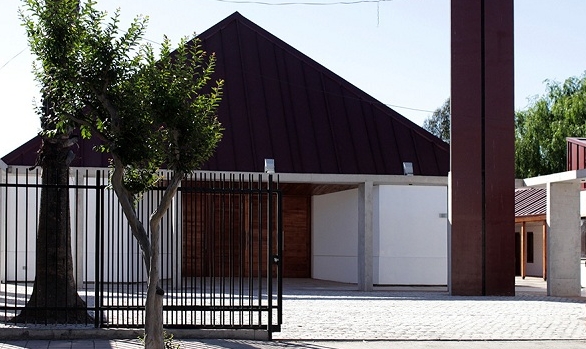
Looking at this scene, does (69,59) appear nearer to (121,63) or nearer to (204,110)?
(121,63)

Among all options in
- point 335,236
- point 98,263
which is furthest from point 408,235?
point 98,263

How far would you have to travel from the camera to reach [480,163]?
72.7ft

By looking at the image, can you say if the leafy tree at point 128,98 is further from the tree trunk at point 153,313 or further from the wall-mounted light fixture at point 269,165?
the wall-mounted light fixture at point 269,165

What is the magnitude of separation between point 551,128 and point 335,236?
85.3 ft

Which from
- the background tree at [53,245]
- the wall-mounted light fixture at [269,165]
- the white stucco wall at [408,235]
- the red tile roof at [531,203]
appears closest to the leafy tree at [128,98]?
the background tree at [53,245]

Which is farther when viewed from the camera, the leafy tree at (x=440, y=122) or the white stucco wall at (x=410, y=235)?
the leafy tree at (x=440, y=122)

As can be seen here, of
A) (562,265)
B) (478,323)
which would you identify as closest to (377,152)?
(562,265)

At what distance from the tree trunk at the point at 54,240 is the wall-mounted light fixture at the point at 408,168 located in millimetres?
12646

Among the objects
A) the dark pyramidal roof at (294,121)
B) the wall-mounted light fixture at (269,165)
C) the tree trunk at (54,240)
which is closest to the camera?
the tree trunk at (54,240)

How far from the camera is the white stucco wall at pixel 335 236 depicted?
27.8 m

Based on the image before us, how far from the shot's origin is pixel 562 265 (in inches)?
898

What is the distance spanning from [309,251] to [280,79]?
6952 millimetres

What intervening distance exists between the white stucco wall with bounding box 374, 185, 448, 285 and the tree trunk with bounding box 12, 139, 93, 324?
12.1 metres

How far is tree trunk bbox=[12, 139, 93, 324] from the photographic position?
14211 mm
